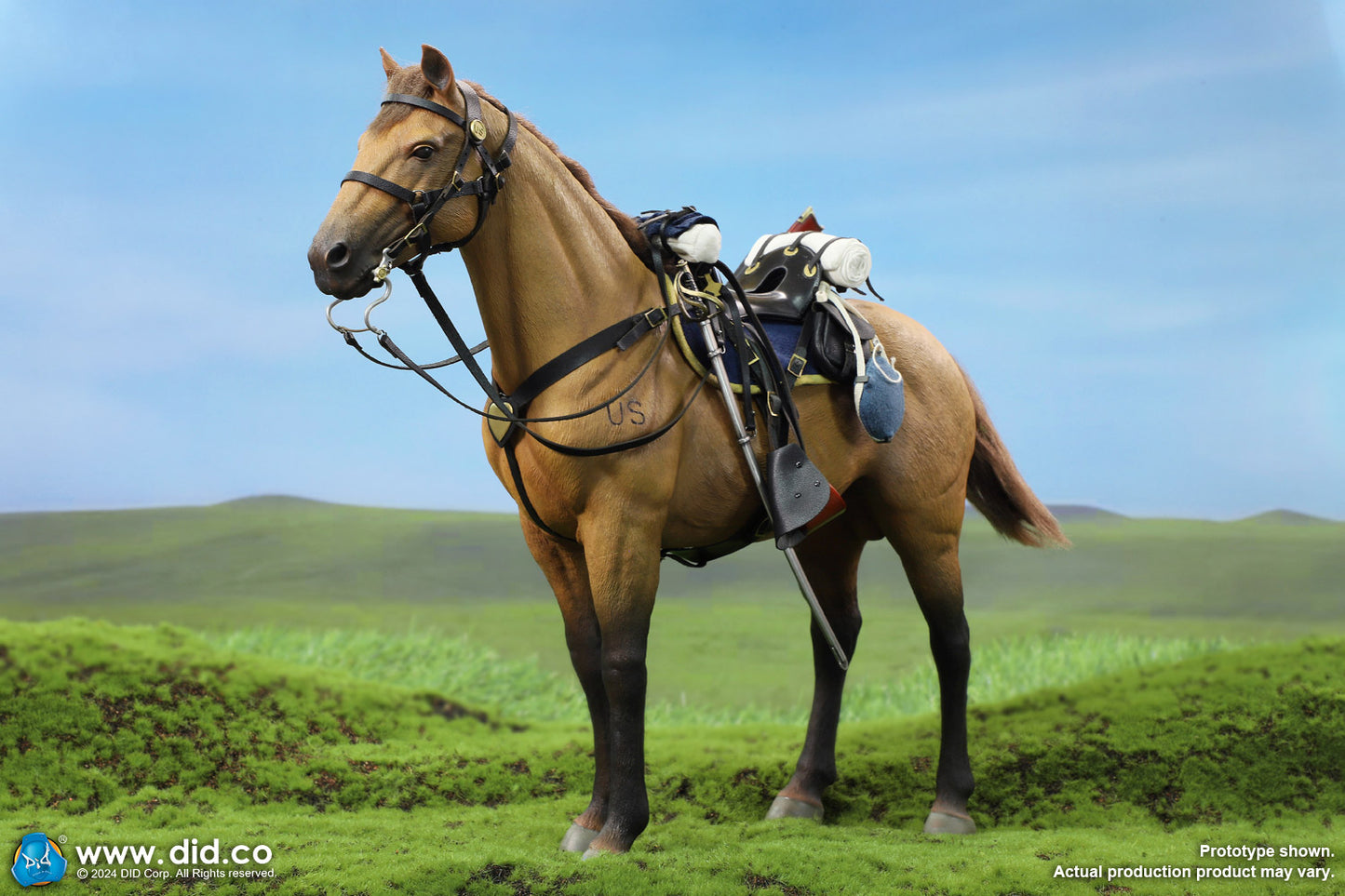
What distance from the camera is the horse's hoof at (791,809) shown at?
5105 mm

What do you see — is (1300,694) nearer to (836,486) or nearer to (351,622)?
(836,486)

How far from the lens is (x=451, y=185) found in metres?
3.41

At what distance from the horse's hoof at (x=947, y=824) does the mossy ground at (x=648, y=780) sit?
0.59 ft

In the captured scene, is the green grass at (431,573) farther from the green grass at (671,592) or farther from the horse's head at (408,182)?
the horse's head at (408,182)

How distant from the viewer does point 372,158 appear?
3.37m

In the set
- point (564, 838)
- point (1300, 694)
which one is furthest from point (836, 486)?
point (1300, 694)

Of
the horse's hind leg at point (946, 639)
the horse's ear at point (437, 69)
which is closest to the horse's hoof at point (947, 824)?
the horse's hind leg at point (946, 639)

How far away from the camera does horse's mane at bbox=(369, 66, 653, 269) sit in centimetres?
343

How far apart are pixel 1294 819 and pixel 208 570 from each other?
8.49m

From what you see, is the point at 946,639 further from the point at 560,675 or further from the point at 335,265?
the point at 560,675

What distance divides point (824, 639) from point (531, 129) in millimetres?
2931

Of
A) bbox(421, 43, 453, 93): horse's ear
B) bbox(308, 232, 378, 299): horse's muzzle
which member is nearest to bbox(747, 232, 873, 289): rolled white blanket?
bbox(421, 43, 453, 93): horse's ear

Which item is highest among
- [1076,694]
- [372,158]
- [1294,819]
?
[372,158]

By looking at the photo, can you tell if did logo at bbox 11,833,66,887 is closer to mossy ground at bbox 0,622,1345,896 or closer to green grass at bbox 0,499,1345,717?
mossy ground at bbox 0,622,1345,896
